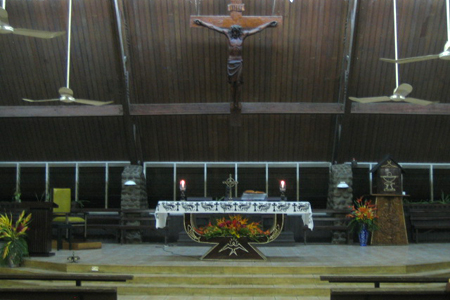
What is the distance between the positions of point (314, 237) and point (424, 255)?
308 cm

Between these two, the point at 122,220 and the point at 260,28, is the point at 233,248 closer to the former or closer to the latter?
the point at 122,220

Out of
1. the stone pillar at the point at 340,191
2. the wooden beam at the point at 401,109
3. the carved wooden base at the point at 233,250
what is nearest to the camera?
the carved wooden base at the point at 233,250

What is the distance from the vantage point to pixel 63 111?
11648 millimetres

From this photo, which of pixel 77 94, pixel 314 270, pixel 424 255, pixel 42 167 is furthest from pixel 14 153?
pixel 424 255

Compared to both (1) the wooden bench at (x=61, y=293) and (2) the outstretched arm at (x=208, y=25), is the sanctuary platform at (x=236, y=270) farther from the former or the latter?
(2) the outstretched arm at (x=208, y=25)

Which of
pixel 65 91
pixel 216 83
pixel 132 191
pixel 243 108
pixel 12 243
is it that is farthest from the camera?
pixel 132 191

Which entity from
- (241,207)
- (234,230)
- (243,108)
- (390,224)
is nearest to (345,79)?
(243,108)

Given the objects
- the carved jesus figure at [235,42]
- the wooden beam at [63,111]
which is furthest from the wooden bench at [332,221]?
the wooden beam at [63,111]

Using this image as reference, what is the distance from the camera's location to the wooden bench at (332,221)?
11352 millimetres

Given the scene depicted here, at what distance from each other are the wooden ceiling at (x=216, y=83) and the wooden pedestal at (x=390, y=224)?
5.81 feet

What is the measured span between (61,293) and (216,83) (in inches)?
289

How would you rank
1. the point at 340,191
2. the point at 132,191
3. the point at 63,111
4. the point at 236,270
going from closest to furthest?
the point at 236,270 < the point at 63,111 < the point at 340,191 < the point at 132,191

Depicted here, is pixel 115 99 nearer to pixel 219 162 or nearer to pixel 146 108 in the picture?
pixel 146 108

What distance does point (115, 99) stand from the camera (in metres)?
11.9
